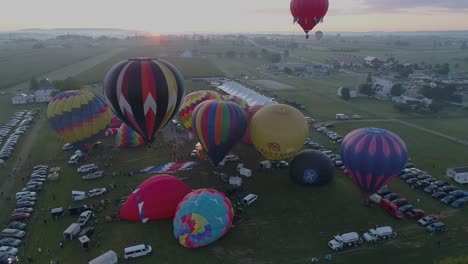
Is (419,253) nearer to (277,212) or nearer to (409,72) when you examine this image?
(277,212)

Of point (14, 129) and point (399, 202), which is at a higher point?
point (399, 202)

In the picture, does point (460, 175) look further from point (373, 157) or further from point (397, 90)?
point (397, 90)

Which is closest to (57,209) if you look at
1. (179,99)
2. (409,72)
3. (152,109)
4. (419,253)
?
(152,109)

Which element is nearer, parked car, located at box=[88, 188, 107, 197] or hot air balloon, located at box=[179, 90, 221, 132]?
parked car, located at box=[88, 188, 107, 197]

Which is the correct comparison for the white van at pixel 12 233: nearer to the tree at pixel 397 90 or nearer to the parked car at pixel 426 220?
the parked car at pixel 426 220

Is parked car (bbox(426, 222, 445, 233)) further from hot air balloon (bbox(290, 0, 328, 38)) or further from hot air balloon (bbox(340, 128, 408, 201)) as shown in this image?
hot air balloon (bbox(290, 0, 328, 38))

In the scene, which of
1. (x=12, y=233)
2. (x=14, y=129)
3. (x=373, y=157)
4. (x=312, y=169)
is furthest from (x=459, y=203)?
(x=14, y=129)

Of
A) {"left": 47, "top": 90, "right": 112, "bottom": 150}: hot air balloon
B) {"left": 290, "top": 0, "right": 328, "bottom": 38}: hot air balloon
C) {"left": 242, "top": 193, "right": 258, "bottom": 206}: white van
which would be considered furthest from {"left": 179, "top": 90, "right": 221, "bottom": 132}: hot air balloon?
{"left": 242, "top": 193, "right": 258, "bottom": 206}: white van
